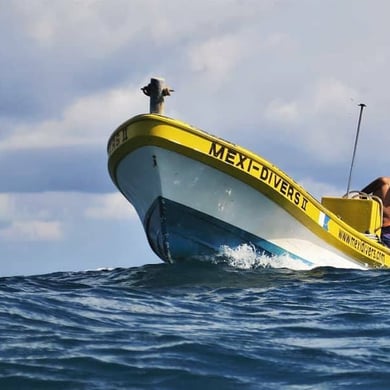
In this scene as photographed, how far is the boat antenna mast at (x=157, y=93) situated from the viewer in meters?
9.75

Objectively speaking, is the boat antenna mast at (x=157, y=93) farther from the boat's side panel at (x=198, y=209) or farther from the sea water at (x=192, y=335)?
the sea water at (x=192, y=335)

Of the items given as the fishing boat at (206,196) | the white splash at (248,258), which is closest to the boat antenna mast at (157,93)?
the fishing boat at (206,196)

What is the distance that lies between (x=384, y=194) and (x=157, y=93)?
4.97 metres

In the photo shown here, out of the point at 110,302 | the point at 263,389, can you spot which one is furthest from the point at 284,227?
the point at 263,389

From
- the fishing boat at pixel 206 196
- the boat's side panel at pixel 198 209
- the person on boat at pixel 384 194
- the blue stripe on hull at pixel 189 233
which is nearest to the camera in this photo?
the fishing boat at pixel 206 196

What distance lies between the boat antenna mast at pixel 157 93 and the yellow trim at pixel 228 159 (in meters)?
0.36

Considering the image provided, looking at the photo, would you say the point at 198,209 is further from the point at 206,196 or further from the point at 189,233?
the point at 189,233

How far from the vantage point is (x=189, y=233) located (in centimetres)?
1007

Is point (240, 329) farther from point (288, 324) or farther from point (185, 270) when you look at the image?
point (185, 270)

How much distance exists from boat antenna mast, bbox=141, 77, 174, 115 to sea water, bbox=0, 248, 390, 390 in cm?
221

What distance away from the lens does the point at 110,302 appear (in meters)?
6.64

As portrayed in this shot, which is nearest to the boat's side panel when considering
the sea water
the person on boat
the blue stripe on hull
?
the blue stripe on hull

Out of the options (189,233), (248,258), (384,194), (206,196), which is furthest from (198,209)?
(384,194)

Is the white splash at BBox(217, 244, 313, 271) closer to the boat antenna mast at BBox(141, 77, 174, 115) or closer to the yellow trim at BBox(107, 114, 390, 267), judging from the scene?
the yellow trim at BBox(107, 114, 390, 267)
